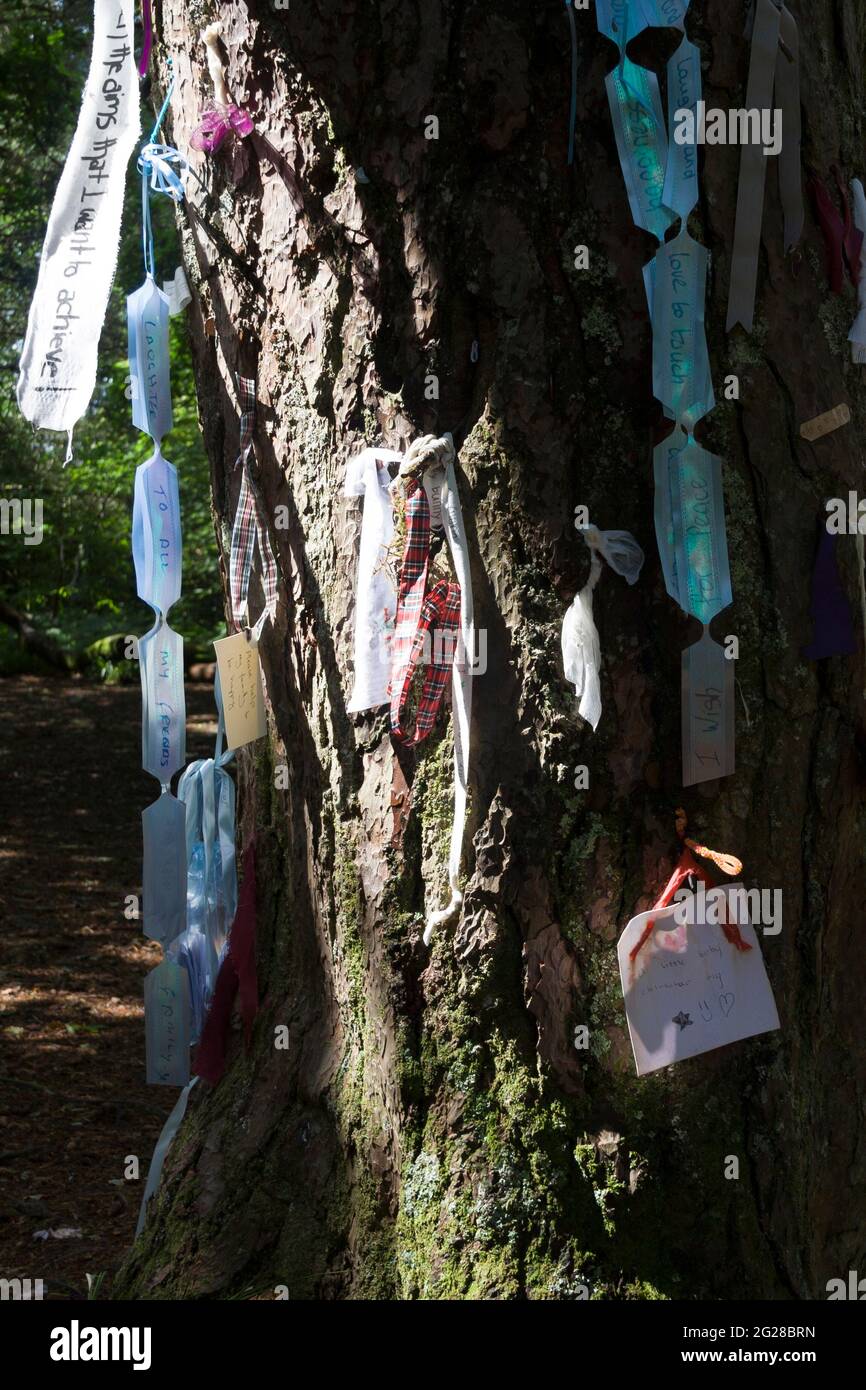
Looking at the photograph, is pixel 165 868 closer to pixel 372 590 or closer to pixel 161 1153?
pixel 161 1153

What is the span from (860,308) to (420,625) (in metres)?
0.81

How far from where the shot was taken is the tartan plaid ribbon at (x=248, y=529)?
79.4 inches

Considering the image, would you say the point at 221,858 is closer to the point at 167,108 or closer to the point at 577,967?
the point at 577,967

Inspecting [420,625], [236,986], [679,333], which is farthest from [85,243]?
[236,986]

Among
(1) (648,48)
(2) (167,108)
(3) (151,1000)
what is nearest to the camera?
(1) (648,48)

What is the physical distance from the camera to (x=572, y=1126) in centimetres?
174

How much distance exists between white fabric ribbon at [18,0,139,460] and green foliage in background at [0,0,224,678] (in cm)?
116

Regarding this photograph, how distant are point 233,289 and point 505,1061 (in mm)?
1236

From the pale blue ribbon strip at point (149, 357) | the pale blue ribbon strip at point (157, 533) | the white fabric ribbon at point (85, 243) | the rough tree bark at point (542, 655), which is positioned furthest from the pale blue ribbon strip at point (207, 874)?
the white fabric ribbon at point (85, 243)

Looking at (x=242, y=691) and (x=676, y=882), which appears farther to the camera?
(x=242, y=691)

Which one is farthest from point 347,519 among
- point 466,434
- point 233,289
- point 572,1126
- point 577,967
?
point 572,1126

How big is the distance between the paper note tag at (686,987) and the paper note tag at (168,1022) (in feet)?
2.81

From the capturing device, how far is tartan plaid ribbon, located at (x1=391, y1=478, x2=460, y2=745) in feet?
5.68

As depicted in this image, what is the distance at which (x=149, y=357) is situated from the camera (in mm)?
2047
